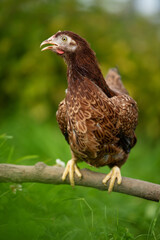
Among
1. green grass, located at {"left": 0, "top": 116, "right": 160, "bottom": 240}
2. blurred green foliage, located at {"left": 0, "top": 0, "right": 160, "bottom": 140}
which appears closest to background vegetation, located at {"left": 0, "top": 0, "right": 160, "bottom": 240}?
blurred green foliage, located at {"left": 0, "top": 0, "right": 160, "bottom": 140}

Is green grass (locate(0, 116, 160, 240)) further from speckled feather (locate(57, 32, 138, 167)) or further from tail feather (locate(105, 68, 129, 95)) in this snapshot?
tail feather (locate(105, 68, 129, 95))

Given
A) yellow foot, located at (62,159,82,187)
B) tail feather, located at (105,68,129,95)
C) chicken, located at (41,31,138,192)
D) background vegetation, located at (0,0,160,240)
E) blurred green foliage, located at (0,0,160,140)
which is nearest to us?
chicken, located at (41,31,138,192)

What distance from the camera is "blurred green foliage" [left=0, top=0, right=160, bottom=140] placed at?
225 inches

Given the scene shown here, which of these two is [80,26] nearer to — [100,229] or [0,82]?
[0,82]

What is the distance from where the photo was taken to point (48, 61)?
5727 millimetres

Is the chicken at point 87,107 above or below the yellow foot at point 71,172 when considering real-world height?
above

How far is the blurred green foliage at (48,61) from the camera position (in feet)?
18.7

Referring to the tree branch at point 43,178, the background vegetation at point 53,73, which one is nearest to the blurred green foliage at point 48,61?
the background vegetation at point 53,73

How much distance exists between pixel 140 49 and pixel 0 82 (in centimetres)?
236

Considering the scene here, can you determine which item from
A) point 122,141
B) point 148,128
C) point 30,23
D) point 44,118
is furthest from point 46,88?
point 122,141

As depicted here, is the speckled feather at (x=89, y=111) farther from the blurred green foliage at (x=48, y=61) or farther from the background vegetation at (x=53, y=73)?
the blurred green foliage at (x=48, y=61)

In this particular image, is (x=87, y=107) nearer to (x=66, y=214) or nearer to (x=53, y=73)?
(x=66, y=214)

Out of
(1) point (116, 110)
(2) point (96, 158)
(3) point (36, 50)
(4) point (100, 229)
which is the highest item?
(3) point (36, 50)

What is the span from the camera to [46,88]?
18.6 feet
